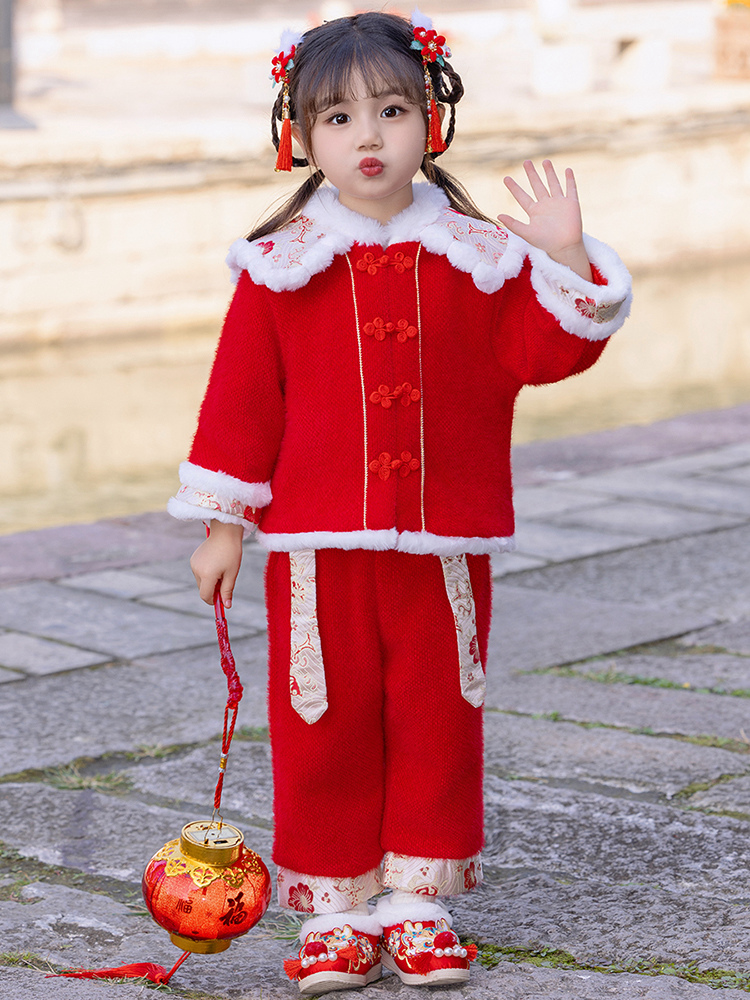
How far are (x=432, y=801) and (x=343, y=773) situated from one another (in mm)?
135

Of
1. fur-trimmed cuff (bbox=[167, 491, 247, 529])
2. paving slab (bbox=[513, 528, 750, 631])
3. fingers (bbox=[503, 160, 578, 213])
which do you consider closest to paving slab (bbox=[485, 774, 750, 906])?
fur-trimmed cuff (bbox=[167, 491, 247, 529])

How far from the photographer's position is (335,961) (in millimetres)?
2133

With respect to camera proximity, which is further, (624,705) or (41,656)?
(41,656)

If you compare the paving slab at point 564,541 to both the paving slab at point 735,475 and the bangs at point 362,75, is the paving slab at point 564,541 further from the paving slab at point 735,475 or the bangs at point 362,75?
the bangs at point 362,75

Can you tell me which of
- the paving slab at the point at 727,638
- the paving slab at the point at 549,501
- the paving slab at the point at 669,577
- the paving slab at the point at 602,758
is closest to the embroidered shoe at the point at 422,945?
the paving slab at the point at 602,758

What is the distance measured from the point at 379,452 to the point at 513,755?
44.0 inches

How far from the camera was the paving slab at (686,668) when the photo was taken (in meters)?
3.48

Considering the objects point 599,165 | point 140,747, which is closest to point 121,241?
point 599,165

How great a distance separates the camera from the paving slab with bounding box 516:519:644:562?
4.72 metres

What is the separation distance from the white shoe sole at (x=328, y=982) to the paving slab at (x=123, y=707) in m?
1.06

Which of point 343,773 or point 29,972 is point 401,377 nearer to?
point 343,773

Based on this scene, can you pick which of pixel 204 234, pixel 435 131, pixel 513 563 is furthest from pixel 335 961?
pixel 204 234

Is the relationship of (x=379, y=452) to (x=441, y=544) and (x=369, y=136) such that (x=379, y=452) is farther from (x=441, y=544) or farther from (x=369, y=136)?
(x=369, y=136)

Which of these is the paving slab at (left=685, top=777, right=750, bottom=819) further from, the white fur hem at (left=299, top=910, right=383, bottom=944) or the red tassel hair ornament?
the red tassel hair ornament
